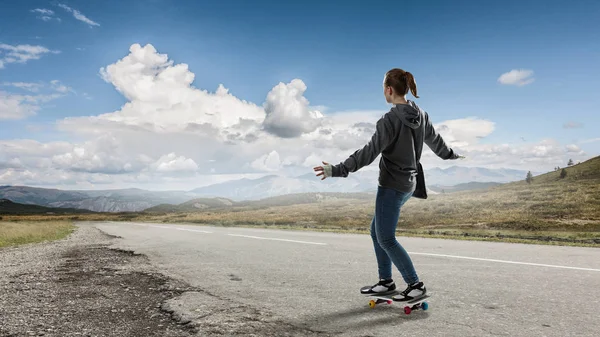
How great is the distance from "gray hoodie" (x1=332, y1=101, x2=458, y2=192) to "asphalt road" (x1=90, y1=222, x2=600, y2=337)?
1.36 meters

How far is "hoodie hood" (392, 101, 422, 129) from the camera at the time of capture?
3945mm

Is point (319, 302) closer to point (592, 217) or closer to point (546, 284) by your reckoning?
point (546, 284)

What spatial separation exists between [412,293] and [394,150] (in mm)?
1473

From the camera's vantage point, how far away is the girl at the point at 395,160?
13.0ft

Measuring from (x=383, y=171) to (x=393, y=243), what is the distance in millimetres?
765

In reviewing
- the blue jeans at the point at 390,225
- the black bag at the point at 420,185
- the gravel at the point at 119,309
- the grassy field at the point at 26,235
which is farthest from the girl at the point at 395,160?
the grassy field at the point at 26,235

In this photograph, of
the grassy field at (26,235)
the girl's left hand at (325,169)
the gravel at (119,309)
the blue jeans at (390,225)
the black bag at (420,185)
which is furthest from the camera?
the grassy field at (26,235)

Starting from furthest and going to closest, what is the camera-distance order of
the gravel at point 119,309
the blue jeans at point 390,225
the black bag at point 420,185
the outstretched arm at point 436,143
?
the outstretched arm at point 436,143, the black bag at point 420,185, the blue jeans at point 390,225, the gravel at point 119,309

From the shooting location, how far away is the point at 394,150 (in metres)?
4.00

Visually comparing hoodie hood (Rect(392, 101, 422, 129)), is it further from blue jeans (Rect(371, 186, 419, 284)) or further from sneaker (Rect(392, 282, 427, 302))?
sneaker (Rect(392, 282, 427, 302))

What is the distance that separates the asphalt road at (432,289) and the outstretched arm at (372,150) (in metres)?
1.47

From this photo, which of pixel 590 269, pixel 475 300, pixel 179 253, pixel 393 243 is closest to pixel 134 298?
pixel 393 243

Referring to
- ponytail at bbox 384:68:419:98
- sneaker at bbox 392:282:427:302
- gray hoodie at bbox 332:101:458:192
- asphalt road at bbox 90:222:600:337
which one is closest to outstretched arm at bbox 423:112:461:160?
gray hoodie at bbox 332:101:458:192

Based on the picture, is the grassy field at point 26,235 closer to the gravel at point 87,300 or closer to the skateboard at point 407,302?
the gravel at point 87,300
